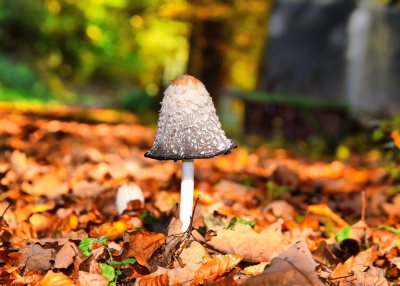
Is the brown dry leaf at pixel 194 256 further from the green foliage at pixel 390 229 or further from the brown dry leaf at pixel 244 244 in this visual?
the green foliage at pixel 390 229

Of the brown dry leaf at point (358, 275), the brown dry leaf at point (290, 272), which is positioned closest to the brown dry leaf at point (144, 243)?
the brown dry leaf at point (290, 272)

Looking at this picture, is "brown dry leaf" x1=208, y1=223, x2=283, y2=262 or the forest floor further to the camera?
"brown dry leaf" x1=208, y1=223, x2=283, y2=262

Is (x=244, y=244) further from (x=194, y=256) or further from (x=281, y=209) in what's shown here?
(x=281, y=209)

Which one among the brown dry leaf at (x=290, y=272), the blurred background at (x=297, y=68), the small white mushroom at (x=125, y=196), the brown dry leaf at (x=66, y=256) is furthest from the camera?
the blurred background at (x=297, y=68)

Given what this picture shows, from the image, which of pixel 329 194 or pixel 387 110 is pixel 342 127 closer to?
pixel 387 110

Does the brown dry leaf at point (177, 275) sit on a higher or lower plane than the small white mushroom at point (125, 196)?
lower

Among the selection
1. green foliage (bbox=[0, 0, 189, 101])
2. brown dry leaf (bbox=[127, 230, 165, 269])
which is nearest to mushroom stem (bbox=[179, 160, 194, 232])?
brown dry leaf (bbox=[127, 230, 165, 269])

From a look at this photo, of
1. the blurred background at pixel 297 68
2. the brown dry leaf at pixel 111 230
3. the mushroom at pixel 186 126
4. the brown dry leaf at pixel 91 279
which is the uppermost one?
the blurred background at pixel 297 68

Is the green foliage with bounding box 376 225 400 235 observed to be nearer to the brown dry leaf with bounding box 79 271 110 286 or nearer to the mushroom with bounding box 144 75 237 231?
the mushroom with bounding box 144 75 237 231
